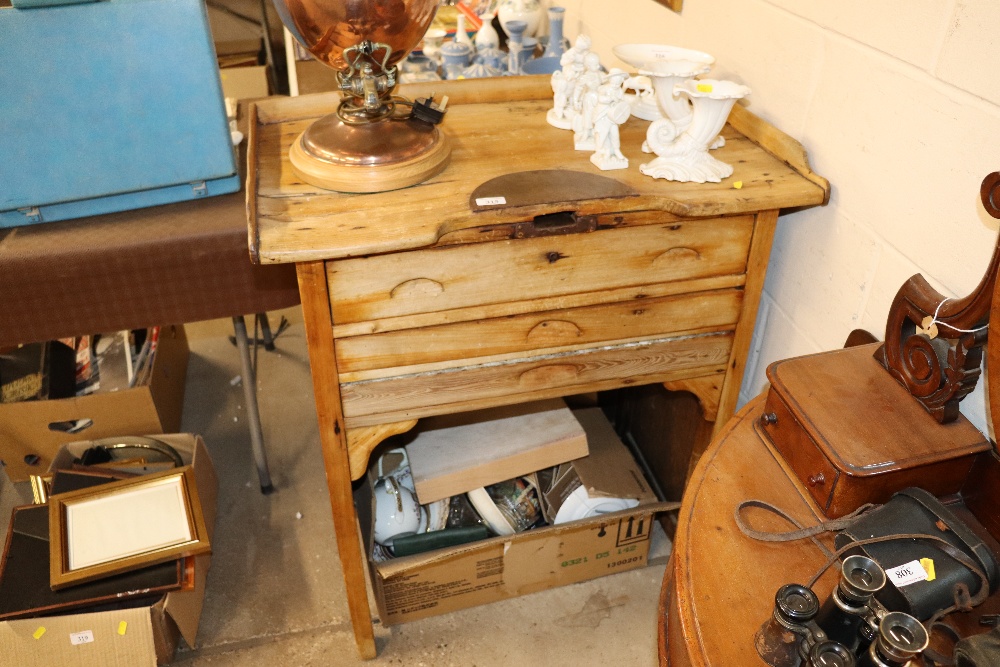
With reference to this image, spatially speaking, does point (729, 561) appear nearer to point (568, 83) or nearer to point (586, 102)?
point (586, 102)

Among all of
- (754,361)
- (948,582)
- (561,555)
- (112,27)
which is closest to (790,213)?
(754,361)

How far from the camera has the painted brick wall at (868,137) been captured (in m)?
0.89

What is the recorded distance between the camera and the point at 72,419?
182 centimetres

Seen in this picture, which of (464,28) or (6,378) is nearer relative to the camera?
(6,378)

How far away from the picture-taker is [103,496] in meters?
1.60

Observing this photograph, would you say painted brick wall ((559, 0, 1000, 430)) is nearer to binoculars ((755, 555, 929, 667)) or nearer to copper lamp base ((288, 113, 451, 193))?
binoculars ((755, 555, 929, 667))

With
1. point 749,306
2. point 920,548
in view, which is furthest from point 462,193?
point 920,548

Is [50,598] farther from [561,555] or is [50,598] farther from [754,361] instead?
[754,361]

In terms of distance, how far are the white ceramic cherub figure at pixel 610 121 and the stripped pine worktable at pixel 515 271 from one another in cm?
3

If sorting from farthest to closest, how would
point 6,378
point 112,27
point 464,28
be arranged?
point 464,28 → point 6,378 → point 112,27

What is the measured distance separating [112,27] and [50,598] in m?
1.05

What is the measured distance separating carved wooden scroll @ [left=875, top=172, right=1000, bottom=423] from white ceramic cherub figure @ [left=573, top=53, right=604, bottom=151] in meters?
0.53

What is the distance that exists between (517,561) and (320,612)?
0.45m

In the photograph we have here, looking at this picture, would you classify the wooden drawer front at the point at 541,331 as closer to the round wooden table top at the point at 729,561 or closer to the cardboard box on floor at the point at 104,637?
the round wooden table top at the point at 729,561
